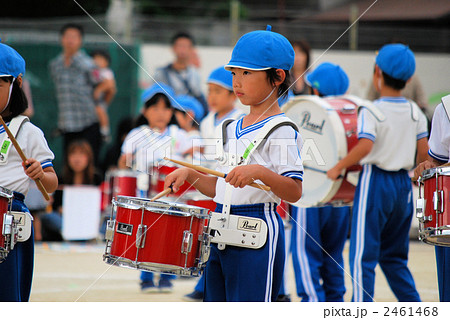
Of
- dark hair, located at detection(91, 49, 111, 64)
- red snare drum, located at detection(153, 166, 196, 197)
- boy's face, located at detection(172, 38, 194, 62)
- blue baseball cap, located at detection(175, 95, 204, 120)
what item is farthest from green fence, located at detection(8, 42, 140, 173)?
red snare drum, located at detection(153, 166, 196, 197)

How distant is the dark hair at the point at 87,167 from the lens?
324 inches

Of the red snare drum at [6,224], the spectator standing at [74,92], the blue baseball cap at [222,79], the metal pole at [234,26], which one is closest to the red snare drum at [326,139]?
the blue baseball cap at [222,79]

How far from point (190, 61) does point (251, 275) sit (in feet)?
19.5

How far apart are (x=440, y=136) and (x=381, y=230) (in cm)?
122

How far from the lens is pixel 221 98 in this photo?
17.1 feet

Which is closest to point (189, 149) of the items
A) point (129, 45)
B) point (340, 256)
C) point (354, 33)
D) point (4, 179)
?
point (340, 256)

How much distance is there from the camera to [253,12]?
1175 cm

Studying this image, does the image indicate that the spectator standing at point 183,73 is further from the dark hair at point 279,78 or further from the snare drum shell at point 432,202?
the snare drum shell at point 432,202

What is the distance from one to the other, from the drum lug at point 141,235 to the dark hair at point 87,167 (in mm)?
5443

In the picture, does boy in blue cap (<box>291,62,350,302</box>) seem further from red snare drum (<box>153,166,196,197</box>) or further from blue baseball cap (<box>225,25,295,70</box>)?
blue baseball cap (<box>225,25,295,70</box>)

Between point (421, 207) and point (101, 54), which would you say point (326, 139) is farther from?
point (101, 54)

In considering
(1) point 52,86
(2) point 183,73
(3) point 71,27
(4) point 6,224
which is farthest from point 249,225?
(1) point 52,86

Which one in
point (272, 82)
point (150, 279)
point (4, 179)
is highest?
point (272, 82)
